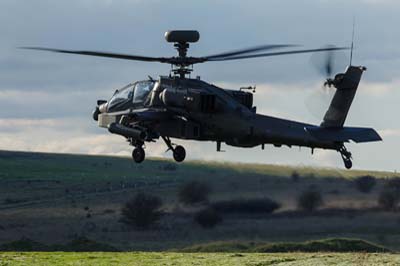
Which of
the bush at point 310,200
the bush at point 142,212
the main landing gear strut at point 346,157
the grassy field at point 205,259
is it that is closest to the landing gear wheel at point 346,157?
the main landing gear strut at point 346,157

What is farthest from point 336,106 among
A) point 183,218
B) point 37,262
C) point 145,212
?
point 145,212

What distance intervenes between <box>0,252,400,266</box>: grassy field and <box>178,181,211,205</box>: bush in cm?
897

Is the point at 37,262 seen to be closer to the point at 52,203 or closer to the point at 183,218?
the point at 183,218

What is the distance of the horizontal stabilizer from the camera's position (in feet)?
171

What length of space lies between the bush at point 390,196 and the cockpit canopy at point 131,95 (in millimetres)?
28671

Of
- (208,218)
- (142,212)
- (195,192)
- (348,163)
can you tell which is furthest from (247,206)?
(348,163)

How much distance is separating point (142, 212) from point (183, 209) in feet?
25.3

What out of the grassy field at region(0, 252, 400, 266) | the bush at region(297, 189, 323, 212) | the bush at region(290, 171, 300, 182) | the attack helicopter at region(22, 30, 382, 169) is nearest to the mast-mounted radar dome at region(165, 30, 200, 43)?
the attack helicopter at region(22, 30, 382, 169)

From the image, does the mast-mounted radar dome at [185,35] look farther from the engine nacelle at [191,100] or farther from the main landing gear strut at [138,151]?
the main landing gear strut at [138,151]

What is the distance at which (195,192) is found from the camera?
85500 mm

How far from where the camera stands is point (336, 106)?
5294 centimetres

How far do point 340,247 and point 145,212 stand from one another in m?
18.6

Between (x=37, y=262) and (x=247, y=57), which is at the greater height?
(x=247, y=57)

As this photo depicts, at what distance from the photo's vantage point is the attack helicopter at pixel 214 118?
52469mm
